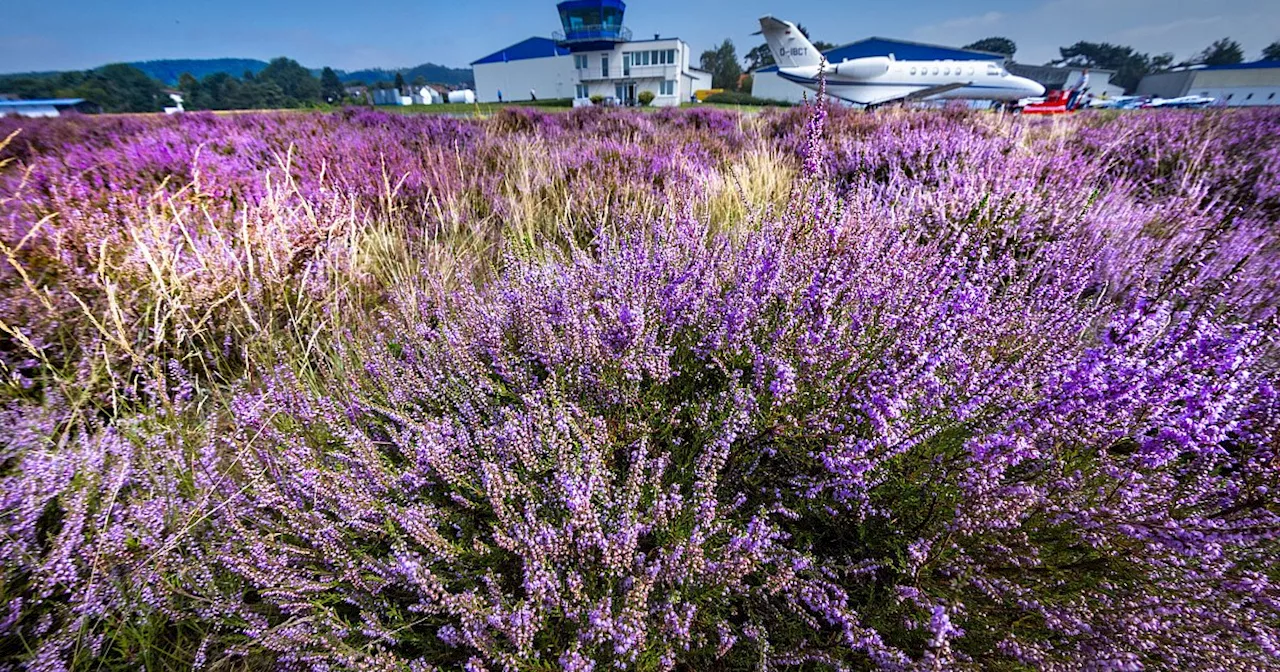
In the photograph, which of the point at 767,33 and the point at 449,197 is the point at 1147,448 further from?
the point at 767,33

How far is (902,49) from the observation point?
2426 inches

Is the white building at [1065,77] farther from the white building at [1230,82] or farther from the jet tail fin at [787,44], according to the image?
the jet tail fin at [787,44]

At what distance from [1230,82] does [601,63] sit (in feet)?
255

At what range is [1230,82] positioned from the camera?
207 feet

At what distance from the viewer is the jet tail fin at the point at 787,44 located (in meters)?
38.7

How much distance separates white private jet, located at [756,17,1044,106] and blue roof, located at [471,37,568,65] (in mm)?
33485

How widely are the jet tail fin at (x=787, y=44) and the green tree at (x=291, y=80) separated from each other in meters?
70.2

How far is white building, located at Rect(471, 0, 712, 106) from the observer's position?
58.3 metres

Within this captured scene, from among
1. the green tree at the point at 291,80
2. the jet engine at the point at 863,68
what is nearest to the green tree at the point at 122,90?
the green tree at the point at 291,80

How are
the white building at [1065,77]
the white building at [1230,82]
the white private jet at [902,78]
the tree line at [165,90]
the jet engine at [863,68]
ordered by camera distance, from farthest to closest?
the white building at [1065,77] → the tree line at [165,90] → the white building at [1230,82] → the jet engine at [863,68] → the white private jet at [902,78]

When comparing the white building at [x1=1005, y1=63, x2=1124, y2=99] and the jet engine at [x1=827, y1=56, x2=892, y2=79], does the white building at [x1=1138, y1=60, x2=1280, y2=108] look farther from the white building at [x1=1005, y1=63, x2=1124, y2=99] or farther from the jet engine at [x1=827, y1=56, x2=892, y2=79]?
the jet engine at [x1=827, y1=56, x2=892, y2=79]

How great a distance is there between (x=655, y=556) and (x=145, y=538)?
1479 mm

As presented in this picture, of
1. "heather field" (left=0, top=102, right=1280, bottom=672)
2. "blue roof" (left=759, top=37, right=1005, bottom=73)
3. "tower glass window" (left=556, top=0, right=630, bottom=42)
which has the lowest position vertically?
"heather field" (left=0, top=102, right=1280, bottom=672)

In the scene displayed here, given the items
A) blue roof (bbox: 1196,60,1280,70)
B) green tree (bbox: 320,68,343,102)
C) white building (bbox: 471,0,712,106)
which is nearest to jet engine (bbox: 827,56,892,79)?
white building (bbox: 471,0,712,106)
